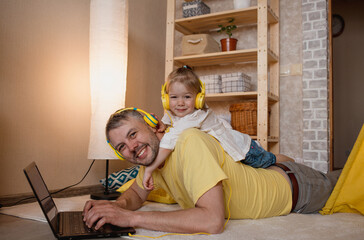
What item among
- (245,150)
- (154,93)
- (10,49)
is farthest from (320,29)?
(10,49)

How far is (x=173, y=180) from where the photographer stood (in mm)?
1627

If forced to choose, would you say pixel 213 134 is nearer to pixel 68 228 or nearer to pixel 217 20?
pixel 68 228

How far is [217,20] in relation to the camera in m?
3.62

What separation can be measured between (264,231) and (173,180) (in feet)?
1.64

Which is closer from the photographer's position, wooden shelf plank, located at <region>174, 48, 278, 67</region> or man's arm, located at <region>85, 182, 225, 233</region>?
man's arm, located at <region>85, 182, 225, 233</region>

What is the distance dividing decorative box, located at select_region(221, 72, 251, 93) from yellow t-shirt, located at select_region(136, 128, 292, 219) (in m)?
1.62

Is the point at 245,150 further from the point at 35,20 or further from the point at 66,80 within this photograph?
the point at 35,20

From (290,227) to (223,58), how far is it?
2371mm

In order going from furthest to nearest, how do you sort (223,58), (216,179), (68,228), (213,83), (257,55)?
1. (223,58)
2. (213,83)
3. (257,55)
4. (68,228)
5. (216,179)

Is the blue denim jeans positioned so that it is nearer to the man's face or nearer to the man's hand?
the man's face

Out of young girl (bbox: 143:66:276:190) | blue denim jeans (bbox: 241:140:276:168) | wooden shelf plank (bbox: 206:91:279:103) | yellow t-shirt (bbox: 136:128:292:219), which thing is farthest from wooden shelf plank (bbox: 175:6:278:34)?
yellow t-shirt (bbox: 136:128:292:219)

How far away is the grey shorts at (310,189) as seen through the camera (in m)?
1.79

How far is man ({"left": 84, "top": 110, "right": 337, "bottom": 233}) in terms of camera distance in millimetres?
1302

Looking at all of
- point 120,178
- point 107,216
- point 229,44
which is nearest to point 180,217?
point 107,216
